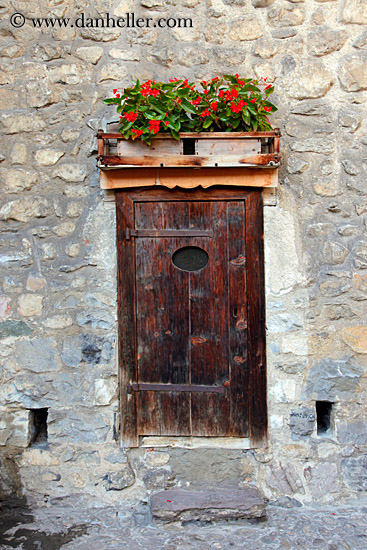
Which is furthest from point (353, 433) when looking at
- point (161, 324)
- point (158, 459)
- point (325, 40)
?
point (325, 40)

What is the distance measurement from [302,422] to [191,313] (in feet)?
3.37

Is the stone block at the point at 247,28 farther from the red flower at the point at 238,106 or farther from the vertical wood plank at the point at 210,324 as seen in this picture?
the vertical wood plank at the point at 210,324

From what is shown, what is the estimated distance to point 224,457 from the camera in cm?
303

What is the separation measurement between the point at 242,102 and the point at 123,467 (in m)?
2.50

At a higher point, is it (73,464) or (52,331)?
(52,331)

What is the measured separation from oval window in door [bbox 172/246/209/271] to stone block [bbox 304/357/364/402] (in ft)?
3.35

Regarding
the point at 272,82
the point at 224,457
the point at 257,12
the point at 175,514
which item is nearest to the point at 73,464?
the point at 175,514

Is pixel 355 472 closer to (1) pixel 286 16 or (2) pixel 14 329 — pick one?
(2) pixel 14 329

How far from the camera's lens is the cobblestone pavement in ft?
8.71

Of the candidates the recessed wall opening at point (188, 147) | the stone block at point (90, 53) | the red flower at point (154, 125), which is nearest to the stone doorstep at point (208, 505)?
the recessed wall opening at point (188, 147)

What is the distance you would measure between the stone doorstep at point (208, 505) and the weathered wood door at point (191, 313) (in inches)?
13.9

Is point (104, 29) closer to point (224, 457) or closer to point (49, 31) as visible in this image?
point (49, 31)

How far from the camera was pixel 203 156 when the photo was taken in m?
2.88

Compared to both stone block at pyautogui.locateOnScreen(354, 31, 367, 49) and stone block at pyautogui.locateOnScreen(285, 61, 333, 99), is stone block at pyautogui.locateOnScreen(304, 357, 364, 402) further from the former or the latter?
stone block at pyautogui.locateOnScreen(354, 31, 367, 49)
